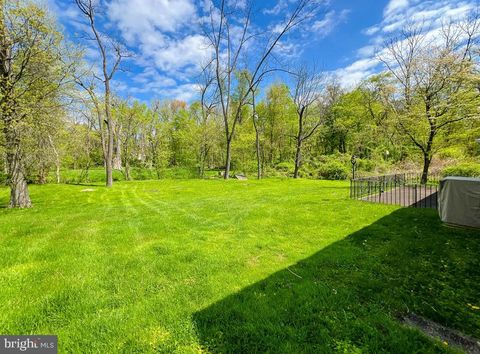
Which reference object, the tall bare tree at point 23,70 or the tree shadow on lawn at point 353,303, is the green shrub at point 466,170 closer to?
the tree shadow on lawn at point 353,303

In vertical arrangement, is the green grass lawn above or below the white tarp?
below

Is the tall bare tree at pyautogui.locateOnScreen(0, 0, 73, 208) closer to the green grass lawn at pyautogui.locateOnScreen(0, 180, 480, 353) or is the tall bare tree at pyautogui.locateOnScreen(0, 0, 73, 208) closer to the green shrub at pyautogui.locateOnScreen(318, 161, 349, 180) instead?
the green grass lawn at pyautogui.locateOnScreen(0, 180, 480, 353)

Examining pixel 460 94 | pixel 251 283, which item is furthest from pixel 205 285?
pixel 460 94

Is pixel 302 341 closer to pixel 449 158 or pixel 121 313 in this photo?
pixel 121 313

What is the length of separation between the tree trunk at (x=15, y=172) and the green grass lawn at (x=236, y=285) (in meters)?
4.25

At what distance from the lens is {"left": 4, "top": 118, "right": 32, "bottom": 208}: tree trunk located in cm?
877

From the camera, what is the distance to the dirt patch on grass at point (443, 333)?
8.02 feet

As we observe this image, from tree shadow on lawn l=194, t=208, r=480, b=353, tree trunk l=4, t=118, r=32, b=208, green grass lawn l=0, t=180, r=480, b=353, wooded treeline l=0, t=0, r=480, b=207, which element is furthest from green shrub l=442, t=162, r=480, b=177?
tree trunk l=4, t=118, r=32, b=208

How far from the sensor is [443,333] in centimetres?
262

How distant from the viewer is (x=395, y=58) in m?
16.7

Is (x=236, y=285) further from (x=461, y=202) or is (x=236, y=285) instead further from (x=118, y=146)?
(x=118, y=146)

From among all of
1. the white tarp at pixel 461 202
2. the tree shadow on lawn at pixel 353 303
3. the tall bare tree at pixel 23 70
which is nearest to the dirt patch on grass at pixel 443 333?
the tree shadow on lawn at pixel 353 303

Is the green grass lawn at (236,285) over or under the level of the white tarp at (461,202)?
under

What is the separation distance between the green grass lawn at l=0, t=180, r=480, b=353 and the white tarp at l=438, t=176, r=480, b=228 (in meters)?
0.52
